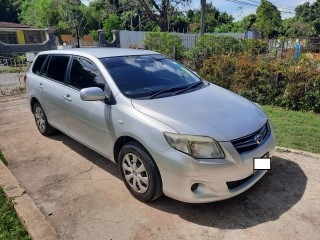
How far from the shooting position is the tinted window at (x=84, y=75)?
3.70m

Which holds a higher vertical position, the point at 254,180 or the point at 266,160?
the point at 266,160

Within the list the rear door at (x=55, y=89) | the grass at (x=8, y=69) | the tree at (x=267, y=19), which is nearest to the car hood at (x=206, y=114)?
the rear door at (x=55, y=89)

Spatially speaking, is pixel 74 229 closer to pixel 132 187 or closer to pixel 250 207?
pixel 132 187

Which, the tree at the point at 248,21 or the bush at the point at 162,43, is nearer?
the bush at the point at 162,43

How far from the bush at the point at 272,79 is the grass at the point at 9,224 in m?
6.03

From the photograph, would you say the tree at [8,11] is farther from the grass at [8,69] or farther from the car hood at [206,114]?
the car hood at [206,114]

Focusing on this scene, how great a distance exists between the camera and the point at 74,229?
2.90 m

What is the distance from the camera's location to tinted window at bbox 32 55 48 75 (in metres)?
5.16

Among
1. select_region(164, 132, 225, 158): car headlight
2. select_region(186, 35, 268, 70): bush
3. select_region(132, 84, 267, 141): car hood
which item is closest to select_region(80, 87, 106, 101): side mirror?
select_region(132, 84, 267, 141): car hood

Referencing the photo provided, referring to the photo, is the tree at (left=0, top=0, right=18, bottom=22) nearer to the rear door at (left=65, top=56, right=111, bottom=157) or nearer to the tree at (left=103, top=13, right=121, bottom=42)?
the tree at (left=103, top=13, right=121, bottom=42)

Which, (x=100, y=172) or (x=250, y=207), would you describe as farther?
(x=100, y=172)

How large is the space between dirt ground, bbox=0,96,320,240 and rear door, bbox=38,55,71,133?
674 millimetres

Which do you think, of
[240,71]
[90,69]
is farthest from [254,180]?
[240,71]

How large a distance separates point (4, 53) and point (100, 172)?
21.9 m
